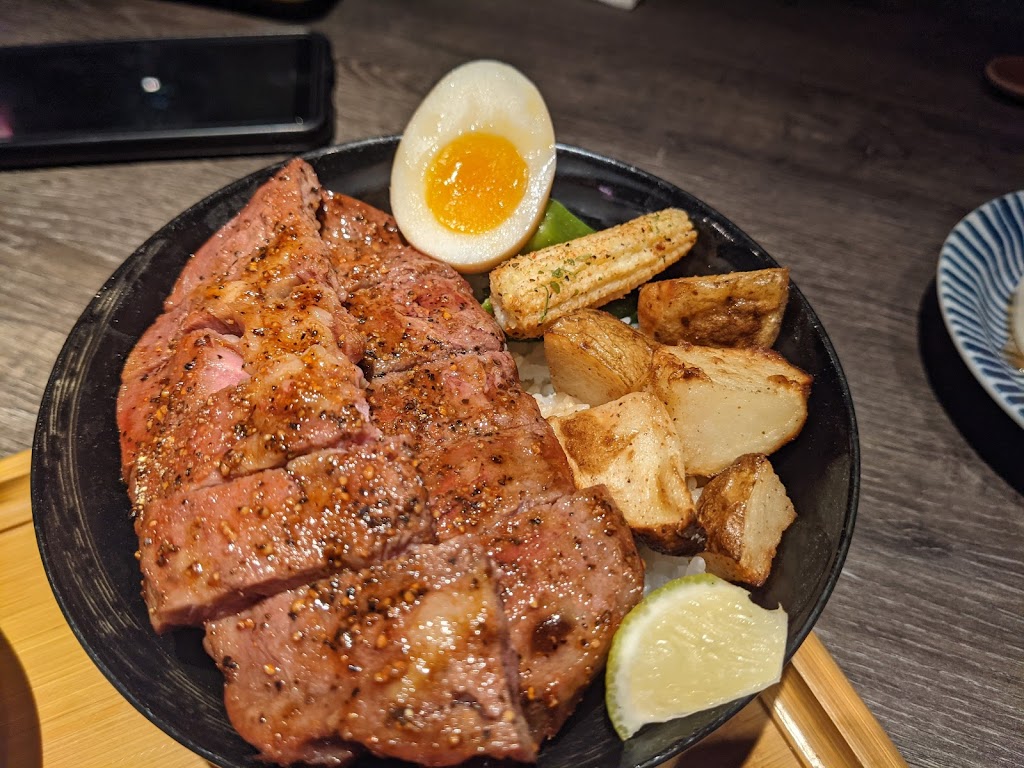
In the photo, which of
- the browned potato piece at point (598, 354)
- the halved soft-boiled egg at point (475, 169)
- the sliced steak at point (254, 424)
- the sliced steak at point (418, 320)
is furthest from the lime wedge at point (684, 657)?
the halved soft-boiled egg at point (475, 169)

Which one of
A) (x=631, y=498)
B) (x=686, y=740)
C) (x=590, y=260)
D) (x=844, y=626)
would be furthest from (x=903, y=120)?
(x=686, y=740)

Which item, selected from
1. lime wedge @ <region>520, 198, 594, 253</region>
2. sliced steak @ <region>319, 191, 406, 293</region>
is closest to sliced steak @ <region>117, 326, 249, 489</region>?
sliced steak @ <region>319, 191, 406, 293</region>

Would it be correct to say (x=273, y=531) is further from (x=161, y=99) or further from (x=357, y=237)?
(x=161, y=99)

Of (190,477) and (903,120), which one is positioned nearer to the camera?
(190,477)

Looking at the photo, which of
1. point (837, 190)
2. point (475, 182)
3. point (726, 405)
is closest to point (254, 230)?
point (475, 182)

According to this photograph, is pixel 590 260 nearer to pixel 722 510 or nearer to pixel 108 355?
pixel 722 510
